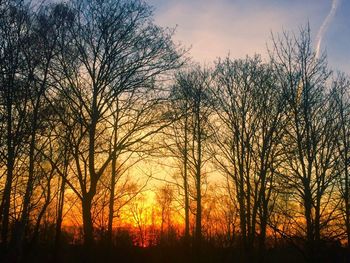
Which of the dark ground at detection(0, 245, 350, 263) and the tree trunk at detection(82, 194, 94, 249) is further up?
the tree trunk at detection(82, 194, 94, 249)

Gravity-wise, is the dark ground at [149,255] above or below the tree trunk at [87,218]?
below

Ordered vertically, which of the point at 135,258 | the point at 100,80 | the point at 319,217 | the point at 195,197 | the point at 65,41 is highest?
the point at 65,41

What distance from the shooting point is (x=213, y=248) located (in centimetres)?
2052

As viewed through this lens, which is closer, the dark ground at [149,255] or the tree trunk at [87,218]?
the tree trunk at [87,218]

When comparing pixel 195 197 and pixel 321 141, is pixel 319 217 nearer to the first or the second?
pixel 321 141

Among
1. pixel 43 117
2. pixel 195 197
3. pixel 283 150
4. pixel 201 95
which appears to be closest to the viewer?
pixel 283 150

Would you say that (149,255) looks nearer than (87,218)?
No

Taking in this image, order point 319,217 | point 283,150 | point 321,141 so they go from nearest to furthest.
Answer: point 319,217 < point 321,141 < point 283,150

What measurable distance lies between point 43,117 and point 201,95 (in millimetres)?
9219

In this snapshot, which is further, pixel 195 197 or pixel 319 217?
pixel 195 197

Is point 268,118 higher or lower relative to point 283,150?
higher

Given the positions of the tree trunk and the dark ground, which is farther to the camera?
the dark ground

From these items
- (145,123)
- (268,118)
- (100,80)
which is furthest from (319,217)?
(100,80)

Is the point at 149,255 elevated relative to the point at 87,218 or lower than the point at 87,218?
lower
